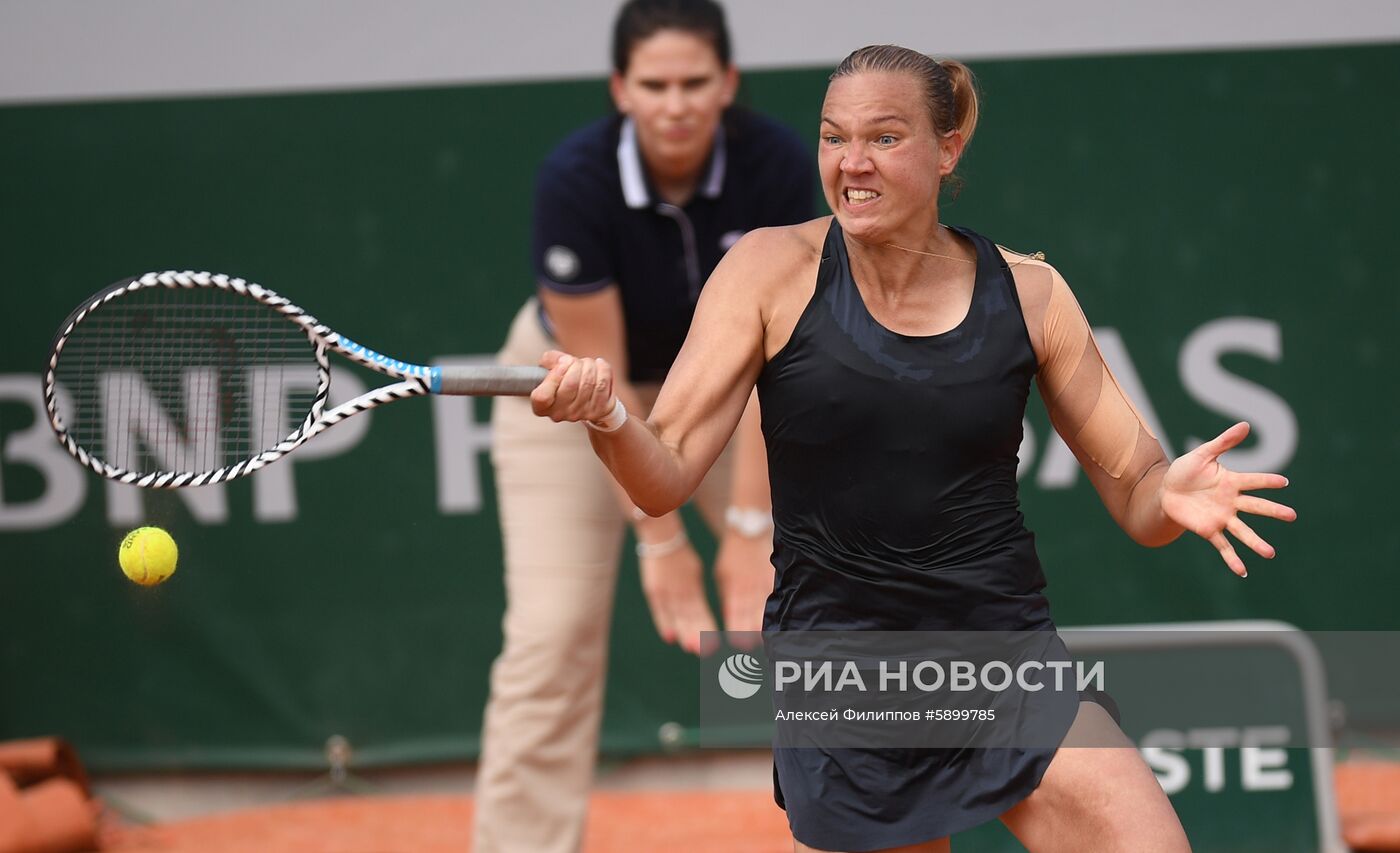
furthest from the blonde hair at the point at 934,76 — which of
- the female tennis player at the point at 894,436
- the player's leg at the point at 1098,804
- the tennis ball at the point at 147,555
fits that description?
the tennis ball at the point at 147,555

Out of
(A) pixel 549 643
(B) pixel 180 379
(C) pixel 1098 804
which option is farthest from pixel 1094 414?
(B) pixel 180 379

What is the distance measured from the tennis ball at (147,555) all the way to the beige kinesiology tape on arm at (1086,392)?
1.52 meters

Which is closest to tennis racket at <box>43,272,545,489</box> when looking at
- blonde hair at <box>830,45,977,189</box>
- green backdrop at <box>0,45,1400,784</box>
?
green backdrop at <box>0,45,1400,784</box>

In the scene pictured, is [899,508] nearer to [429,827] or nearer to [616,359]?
[616,359]

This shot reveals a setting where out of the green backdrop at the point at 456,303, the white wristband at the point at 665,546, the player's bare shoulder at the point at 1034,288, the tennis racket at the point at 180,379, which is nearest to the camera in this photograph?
the player's bare shoulder at the point at 1034,288

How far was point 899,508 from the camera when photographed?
249 centimetres

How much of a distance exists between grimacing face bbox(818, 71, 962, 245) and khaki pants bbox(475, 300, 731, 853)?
62.1 inches

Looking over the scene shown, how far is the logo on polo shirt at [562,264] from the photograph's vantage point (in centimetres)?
383

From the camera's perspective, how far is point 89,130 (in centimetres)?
503

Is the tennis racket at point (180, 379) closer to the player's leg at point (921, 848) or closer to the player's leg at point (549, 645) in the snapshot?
the player's leg at point (549, 645)

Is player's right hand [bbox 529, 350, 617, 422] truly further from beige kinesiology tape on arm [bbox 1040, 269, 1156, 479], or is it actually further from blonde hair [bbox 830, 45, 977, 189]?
beige kinesiology tape on arm [bbox 1040, 269, 1156, 479]

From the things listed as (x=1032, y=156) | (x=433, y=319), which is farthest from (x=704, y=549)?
(x=1032, y=156)

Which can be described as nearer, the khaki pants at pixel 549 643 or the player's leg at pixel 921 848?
the player's leg at pixel 921 848

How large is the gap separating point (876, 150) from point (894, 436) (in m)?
0.41
